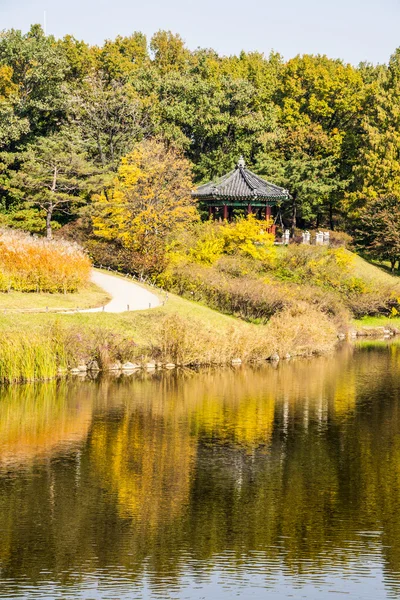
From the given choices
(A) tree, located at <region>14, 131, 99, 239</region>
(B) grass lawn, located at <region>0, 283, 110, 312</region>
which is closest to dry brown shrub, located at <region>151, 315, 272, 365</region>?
(B) grass lawn, located at <region>0, 283, 110, 312</region>

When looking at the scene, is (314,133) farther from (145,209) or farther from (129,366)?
(129,366)

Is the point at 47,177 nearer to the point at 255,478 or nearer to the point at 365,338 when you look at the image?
the point at 365,338

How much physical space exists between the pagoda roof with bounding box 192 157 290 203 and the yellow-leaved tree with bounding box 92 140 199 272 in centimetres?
544

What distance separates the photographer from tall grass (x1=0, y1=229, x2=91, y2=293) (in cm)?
4194

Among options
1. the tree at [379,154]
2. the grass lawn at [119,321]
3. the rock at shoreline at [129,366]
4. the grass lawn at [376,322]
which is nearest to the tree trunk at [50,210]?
the grass lawn at [119,321]

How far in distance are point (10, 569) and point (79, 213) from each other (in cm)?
4445

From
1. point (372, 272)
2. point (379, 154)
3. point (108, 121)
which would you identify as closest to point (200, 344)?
point (372, 272)

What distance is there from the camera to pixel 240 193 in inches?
2475

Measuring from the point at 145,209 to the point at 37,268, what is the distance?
1325 centimetres

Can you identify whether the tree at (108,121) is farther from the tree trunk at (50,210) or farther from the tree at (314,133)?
the tree at (314,133)

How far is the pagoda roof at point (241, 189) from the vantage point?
62.8m

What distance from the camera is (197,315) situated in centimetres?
4234

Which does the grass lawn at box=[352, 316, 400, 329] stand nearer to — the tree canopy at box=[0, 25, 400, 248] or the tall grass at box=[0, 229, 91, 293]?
the tree canopy at box=[0, 25, 400, 248]

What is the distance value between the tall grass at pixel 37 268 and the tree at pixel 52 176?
47.8 ft
